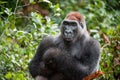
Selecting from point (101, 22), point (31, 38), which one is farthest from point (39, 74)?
point (101, 22)

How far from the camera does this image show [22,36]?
7129 mm

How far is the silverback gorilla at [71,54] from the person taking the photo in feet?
21.2

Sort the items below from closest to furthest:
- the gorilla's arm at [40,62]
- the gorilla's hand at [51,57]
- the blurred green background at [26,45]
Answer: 1. the gorilla's hand at [51,57]
2. the gorilla's arm at [40,62]
3. the blurred green background at [26,45]

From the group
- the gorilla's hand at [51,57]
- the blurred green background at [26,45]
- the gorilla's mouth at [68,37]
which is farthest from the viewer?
the blurred green background at [26,45]

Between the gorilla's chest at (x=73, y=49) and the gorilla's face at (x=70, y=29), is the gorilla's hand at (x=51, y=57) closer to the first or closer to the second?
the gorilla's chest at (x=73, y=49)

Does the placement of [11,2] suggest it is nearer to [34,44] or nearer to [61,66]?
[34,44]

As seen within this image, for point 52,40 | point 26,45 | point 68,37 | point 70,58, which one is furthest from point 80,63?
point 26,45

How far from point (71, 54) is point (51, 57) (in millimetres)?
253

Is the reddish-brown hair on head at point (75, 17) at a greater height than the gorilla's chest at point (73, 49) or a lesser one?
greater

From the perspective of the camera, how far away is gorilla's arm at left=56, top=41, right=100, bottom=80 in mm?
6449

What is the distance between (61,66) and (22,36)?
2.98 feet

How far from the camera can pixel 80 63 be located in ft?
21.3

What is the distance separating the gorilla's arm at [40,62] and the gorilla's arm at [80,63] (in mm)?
284

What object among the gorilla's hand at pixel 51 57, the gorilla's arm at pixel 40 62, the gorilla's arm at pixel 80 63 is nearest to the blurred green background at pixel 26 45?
the gorilla's arm at pixel 40 62
